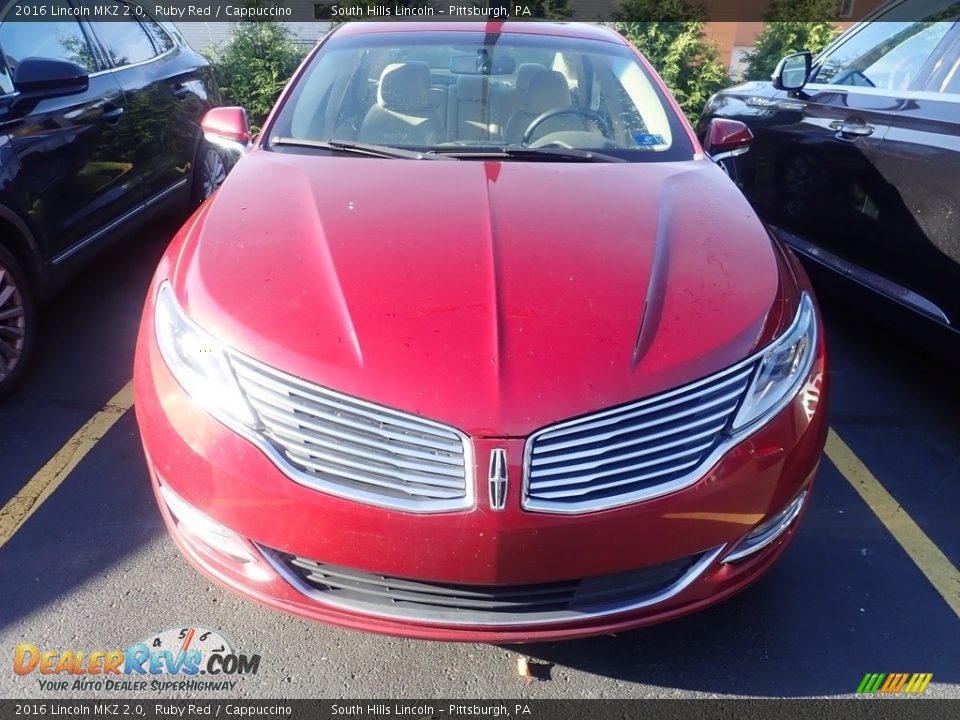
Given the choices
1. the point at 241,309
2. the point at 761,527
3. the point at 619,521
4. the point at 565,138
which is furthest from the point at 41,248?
the point at 761,527

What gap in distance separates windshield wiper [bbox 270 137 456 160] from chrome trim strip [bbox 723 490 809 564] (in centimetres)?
159

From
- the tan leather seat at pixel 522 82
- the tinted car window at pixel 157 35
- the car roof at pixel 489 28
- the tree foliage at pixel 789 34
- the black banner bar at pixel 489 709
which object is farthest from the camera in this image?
the tree foliage at pixel 789 34

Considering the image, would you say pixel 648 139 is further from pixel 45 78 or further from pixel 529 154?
pixel 45 78

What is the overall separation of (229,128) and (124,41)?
6.14 feet

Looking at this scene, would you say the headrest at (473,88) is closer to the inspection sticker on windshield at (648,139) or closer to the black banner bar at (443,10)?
the inspection sticker on windshield at (648,139)

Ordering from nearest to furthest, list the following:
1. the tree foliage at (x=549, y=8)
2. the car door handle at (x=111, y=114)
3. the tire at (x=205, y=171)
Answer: the car door handle at (x=111, y=114)
the tire at (x=205, y=171)
the tree foliage at (x=549, y=8)

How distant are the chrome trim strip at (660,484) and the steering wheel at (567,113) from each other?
1436mm

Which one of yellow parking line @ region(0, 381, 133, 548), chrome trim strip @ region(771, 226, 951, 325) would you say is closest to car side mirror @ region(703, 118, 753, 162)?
chrome trim strip @ region(771, 226, 951, 325)

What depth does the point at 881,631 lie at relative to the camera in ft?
7.12

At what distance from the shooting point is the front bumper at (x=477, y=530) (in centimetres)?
158

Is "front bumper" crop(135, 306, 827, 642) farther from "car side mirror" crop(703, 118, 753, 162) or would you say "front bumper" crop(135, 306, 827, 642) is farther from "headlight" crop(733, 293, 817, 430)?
"car side mirror" crop(703, 118, 753, 162)

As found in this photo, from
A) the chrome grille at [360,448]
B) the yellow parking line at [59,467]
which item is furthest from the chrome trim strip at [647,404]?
the yellow parking line at [59,467]

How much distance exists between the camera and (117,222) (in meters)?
3.81

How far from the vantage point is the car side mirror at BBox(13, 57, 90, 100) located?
9.79 ft
